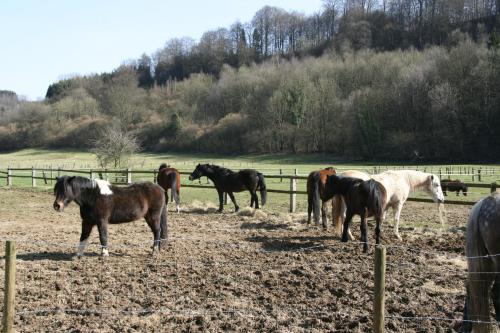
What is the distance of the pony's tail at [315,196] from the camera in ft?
35.9

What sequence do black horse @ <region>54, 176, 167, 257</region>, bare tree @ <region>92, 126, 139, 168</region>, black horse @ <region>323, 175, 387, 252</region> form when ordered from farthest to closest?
bare tree @ <region>92, 126, 139, 168</region> < black horse @ <region>323, 175, 387, 252</region> < black horse @ <region>54, 176, 167, 257</region>

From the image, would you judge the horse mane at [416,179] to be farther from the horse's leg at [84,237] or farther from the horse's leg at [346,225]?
the horse's leg at [84,237]

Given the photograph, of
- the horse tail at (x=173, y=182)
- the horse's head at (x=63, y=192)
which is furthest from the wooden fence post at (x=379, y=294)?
the horse tail at (x=173, y=182)

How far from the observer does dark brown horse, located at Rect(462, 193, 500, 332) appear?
4301 mm

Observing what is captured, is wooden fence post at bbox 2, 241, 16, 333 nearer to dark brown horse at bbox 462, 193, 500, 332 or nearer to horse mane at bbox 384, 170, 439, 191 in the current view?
dark brown horse at bbox 462, 193, 500, 332

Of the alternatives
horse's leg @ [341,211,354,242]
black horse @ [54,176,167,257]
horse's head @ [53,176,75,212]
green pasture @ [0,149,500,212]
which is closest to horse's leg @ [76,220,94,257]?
black horse @ [54,176,167,257]

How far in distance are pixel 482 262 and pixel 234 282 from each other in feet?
9.71

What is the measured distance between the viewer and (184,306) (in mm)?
5203

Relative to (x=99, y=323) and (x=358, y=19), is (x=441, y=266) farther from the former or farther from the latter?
(x=358, y=19)

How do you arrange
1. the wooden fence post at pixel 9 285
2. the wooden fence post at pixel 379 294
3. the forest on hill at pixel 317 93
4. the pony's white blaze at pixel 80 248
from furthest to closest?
the forest on hill at pixel 317 93
the pony's white blaze at pixel 80 248
the wooden fence post at pixel 9 285
the wooden fence post at pixel 379 294

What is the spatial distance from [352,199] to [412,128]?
42.9 metres

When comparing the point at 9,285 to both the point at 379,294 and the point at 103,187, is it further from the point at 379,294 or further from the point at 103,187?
the point at 103,187

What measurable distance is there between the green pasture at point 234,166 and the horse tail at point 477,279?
31.7ft

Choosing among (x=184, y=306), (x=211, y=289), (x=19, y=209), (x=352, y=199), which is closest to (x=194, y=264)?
(x=211, y=289)
